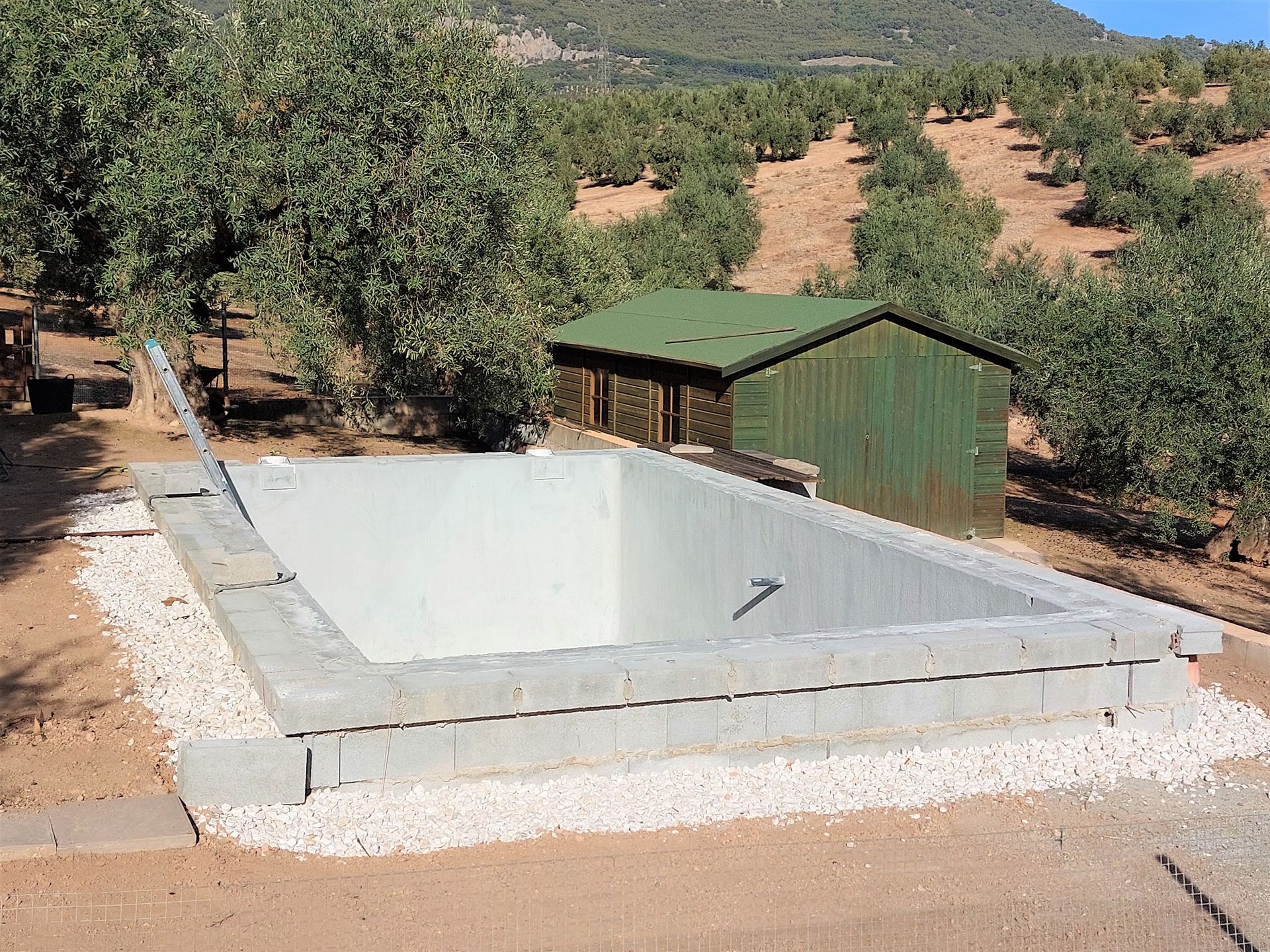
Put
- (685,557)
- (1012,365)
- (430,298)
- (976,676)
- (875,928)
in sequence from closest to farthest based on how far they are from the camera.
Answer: (875,928)
(976,676)
(685,557)
(430,298)
(1012,365)

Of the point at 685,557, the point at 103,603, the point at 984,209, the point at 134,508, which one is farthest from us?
the point at 984,209

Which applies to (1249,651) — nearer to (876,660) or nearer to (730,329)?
(876,660)

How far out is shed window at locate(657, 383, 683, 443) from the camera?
1922 cm

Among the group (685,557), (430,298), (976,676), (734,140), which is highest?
(734,140)

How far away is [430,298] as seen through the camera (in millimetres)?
18359

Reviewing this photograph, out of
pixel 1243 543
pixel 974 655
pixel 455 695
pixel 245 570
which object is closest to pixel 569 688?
pixel 455 695

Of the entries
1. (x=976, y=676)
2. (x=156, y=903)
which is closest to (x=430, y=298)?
(x=976, y=676)

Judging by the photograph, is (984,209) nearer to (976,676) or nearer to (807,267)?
(807,267)

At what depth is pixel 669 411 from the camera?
19531 millimetres

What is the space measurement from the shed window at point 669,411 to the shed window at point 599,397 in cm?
193

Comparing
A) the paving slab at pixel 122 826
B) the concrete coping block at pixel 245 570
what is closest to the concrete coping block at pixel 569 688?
the paving slab at pixel 122 826

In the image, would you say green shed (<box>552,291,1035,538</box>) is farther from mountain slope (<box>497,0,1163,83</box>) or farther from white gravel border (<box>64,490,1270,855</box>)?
mountain slope (<box>497,0,1163,83</box>)

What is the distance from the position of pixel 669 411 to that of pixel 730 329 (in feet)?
5.02

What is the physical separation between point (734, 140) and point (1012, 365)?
4128 cm
